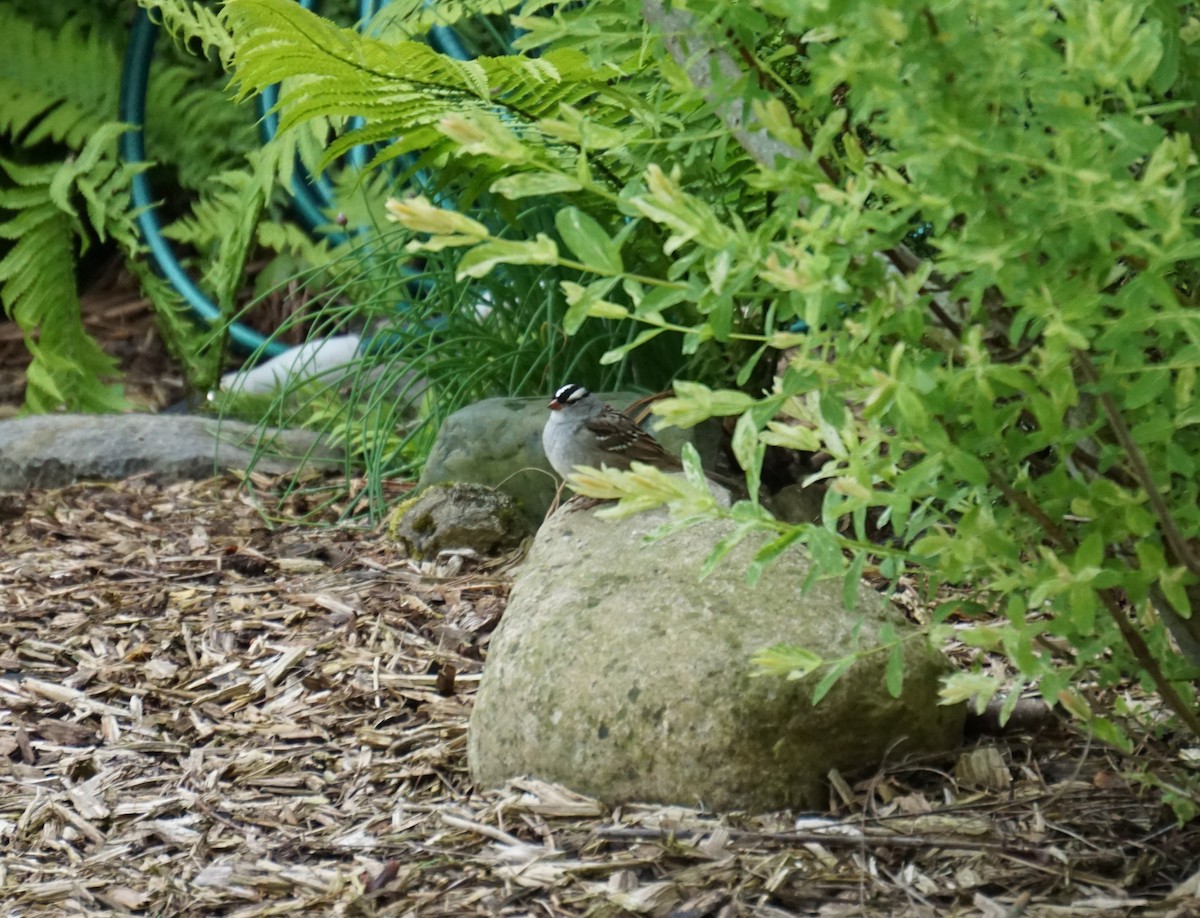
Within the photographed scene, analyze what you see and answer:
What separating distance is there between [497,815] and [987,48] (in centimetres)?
151

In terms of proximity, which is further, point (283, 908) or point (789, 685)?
point (789, 685)

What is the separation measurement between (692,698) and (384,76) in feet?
5.71

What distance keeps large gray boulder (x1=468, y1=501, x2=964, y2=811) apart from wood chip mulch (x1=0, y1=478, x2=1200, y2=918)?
0.16 ft

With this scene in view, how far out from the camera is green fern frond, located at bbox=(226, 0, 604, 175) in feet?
10.8

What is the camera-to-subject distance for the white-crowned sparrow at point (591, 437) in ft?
11.7

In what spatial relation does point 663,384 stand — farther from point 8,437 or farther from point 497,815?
point 8,437

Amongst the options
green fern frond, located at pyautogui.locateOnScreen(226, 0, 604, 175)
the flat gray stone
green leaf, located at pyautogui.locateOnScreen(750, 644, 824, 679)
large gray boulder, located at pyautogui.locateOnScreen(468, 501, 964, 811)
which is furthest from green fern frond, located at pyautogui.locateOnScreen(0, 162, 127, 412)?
green leaf, located at pyautogui.locateOnScreen(750, 644, 824, 679)

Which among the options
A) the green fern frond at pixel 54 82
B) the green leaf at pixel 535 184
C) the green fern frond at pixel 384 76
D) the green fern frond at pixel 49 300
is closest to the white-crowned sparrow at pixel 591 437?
the green fern frond at pixel 384 76

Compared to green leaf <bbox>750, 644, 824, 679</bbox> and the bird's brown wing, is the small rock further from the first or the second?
green leaf <bbox>750, 644, 824, 679</bbox>

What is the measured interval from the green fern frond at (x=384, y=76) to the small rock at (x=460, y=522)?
0.92 metres

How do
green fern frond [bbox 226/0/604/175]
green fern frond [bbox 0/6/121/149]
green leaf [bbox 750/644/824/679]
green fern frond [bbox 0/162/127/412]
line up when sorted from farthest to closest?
1. green fern frond [bbox 0/6/121/149]
2. green fern frond [bbox 0/162/127/412]
3. green fern frond [bbox 226/0/604/175]
4. green leaf [bbox 750/644/824/679]

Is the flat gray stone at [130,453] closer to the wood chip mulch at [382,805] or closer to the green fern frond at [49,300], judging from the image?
the green fern frond at [49,300]

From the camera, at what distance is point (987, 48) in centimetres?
139

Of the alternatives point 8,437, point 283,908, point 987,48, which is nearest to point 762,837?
point 283,908
